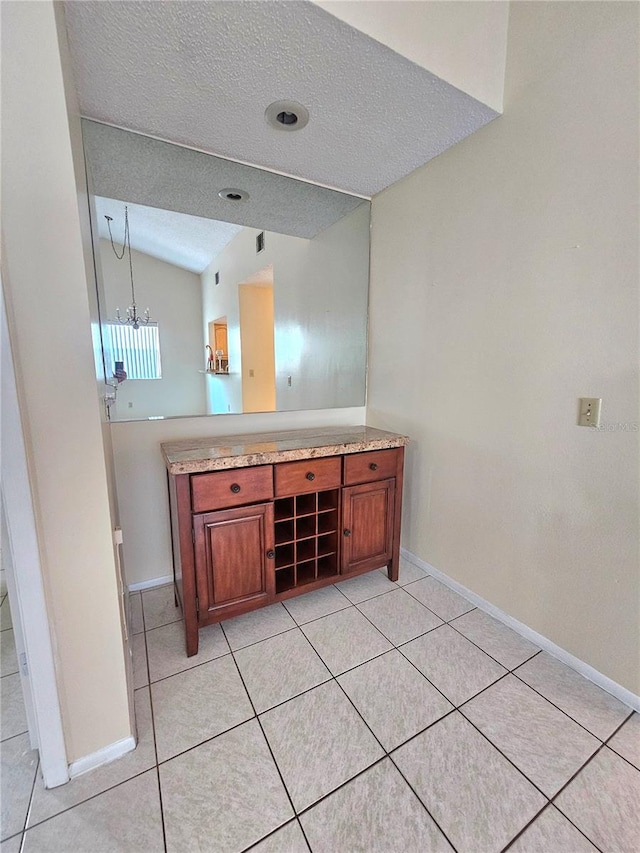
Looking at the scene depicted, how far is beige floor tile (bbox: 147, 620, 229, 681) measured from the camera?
1468 mm

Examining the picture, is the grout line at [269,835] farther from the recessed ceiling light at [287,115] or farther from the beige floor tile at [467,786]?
the recessed ceiling light at [287,115]

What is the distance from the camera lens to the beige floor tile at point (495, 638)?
1529mm

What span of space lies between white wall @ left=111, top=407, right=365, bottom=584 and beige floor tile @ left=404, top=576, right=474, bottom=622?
136 cm

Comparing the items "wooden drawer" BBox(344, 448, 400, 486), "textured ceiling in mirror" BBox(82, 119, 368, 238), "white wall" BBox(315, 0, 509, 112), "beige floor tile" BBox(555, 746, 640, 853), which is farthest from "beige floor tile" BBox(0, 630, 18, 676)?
"white wall" BBox(315, 0, 509, 112)

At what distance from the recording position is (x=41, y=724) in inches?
39.4

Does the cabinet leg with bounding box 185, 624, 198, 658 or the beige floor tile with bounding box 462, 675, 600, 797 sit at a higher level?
the cabinet leg with bounding box 185, 624, 198, 658

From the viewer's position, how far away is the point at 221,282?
2.09 metres

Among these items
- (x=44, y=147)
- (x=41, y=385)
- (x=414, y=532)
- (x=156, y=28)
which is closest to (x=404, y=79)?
(x=156, y=28)

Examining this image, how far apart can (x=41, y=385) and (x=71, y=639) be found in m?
0.74

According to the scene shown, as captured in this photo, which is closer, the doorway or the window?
the window

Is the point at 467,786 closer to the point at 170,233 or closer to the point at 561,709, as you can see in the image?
the point at 561,709

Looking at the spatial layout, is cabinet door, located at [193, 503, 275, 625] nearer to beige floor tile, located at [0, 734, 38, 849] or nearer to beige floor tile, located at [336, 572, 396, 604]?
beige floor tile, located at [336, 572, 396, 604]

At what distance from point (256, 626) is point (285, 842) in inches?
32.8

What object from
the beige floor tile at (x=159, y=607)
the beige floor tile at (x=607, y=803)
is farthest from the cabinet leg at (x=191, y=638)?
the beige floor tile at (x=607, y=803)
